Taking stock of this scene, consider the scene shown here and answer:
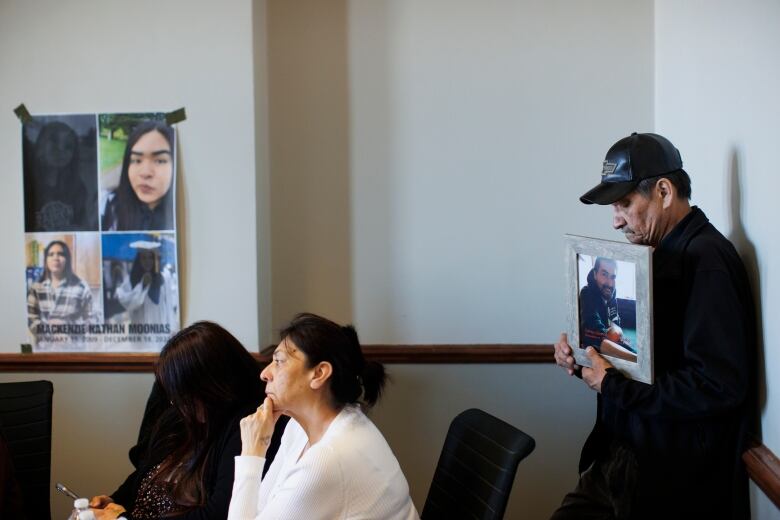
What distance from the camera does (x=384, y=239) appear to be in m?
3.35

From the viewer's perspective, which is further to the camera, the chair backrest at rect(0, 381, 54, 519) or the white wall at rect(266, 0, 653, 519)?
the white wall at rect(266, 0, 653, 519)

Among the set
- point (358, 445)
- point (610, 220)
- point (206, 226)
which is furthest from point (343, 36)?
point (358, 445)

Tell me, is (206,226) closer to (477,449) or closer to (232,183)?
(232,183)

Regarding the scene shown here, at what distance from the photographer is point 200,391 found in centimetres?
235

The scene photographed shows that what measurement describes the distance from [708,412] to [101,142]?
7.70 ft

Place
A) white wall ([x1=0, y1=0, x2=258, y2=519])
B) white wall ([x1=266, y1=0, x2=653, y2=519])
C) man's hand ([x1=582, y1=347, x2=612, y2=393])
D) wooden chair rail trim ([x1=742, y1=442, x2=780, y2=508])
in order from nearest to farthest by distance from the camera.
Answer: wooden chair rail trim ([x1=742, y1=442, x2=780, y2=508]), man's hand ([x1=582, y1=347, x2=612, y2=393]), white wall ([x1=0, y1=0, x2=258, y2=519]), white wall ([x1=266, y1=0, x2=653, y2=519])

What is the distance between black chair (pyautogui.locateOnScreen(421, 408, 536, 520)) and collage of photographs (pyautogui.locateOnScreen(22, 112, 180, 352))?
1.36 m

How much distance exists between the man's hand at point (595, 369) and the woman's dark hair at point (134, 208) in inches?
67.4

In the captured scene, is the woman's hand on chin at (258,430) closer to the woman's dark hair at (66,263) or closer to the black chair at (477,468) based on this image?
the black chair at (477,468)

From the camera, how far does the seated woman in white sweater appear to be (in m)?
1.85

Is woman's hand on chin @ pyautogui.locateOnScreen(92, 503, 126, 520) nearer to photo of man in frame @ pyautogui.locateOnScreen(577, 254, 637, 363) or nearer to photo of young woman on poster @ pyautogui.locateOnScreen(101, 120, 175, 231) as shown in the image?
photo of young woman on poster @ pyautogui.locateOnScreen(101, 120, 175, 231)

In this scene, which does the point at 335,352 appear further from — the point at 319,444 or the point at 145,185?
the point at 145,185

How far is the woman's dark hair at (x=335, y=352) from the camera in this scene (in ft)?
6.73

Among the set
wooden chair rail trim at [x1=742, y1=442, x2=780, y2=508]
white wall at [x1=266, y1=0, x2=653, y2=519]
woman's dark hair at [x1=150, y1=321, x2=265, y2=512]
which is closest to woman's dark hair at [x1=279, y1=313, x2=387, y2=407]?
woman's dark hair at [x1=150, y1=321, x2=265, y2=512]
